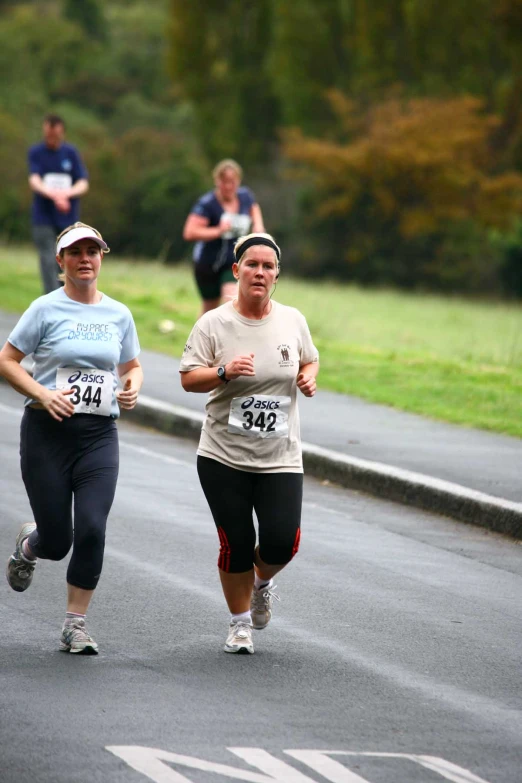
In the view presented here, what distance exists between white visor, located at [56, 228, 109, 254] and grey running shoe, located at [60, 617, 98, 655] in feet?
5.26

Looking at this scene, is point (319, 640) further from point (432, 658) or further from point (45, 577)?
point (45, 577)

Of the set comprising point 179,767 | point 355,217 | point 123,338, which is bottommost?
point 179,767

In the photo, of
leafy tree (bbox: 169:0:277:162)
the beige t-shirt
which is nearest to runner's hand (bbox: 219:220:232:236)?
the beige t-shirt

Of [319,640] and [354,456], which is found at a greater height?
[354,456]

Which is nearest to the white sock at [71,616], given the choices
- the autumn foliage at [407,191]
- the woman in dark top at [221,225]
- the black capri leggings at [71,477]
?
the black capri leggings at [71,477]

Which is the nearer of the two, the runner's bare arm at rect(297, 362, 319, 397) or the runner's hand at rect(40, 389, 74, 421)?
the runner's hand at rect(40, 389, 74, 421)

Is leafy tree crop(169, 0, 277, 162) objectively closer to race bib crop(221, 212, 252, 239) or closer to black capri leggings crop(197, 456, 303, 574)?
race bib crop(221, 212, 252, 239)

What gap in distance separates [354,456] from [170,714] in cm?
585

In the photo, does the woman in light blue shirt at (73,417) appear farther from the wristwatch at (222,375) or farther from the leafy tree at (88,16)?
the leafy tree at (88,16)

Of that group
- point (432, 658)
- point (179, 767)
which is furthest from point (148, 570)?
point (179, 767)

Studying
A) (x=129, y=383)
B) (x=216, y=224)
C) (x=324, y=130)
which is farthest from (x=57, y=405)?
(x=324, y=130)

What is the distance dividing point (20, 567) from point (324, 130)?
5156 cm

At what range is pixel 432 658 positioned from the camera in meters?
6.29

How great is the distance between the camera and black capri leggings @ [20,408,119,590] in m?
6.19
